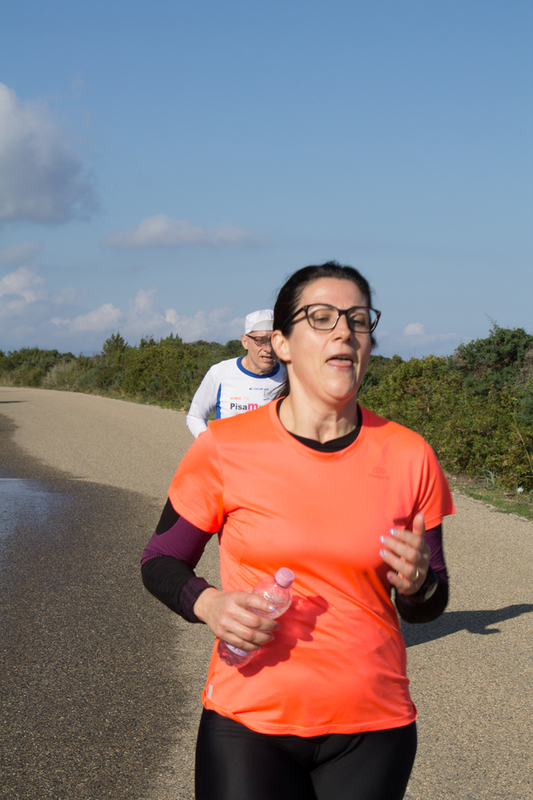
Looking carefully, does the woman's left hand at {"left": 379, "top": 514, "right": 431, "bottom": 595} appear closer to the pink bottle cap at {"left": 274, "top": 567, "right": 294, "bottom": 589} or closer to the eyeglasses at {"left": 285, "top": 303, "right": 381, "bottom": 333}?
the pink bottle cap at {"left": 274, "top": 567, "right": 294, "bottom": 589}

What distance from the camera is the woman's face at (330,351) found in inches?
86.0

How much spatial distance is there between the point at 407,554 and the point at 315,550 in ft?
0.83

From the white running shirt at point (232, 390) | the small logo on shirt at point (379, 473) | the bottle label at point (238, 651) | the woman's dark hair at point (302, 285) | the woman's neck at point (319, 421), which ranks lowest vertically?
the bottle label at point (238, 651)

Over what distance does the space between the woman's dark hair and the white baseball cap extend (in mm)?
3150

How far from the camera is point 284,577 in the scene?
1901 mm

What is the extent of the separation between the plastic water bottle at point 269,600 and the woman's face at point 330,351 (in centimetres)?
57

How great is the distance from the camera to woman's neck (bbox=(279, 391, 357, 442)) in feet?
7.23

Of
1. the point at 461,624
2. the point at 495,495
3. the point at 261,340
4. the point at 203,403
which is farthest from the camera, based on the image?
the point at 495,495

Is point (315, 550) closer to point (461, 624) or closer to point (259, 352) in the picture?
point (259, 352)

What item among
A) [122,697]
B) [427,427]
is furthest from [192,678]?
[427,427]

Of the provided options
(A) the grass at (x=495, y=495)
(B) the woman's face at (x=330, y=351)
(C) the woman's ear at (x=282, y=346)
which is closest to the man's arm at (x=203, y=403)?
(C) the woman's ear at (x=282, y=346)

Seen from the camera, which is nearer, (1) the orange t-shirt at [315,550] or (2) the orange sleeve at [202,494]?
(1) the orange t-shirt at [315,550]

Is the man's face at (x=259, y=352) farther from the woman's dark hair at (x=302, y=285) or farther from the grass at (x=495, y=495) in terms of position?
the grass at (x=495, y=495)

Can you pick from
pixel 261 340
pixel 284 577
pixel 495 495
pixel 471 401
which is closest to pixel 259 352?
pixel 261 340
